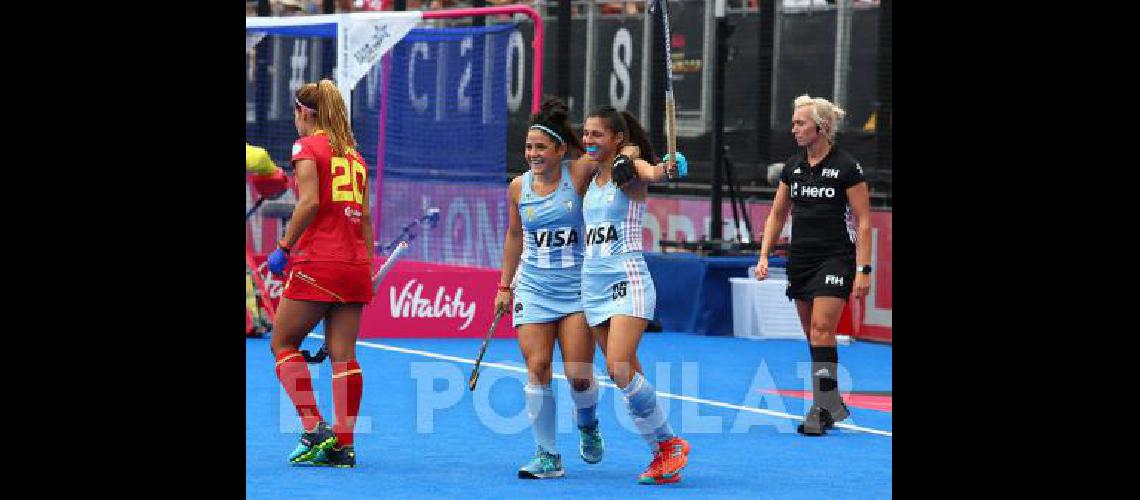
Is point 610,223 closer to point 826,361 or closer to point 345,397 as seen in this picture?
point 345,397

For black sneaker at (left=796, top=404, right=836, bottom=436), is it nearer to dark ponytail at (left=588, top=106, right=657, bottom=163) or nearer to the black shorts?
the black shorts

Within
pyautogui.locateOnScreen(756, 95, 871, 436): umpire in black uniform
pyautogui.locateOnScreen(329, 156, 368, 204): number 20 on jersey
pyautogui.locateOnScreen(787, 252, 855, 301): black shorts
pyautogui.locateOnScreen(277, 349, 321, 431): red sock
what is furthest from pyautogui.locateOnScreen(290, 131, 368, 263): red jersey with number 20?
pyautogui.locateOnScreen(787, 252, 855, 301): black shorts

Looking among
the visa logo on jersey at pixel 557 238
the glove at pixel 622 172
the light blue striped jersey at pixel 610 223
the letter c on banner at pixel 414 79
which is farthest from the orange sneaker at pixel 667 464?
the letter c on banner at pixel 414 79

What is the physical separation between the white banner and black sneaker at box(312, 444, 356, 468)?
924 centimetres

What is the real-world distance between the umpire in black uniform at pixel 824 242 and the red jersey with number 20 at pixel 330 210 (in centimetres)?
289

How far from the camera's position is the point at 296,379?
9.31 meters

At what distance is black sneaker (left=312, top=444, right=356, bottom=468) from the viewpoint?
31.0 ft

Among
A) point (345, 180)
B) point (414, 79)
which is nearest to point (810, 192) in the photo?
point (345, 180)

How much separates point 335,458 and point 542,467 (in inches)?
41.2

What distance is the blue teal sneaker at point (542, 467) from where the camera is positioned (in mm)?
9164

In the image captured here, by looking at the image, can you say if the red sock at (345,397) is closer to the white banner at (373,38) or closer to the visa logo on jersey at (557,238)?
the visa logo on jersey at (557,238)
